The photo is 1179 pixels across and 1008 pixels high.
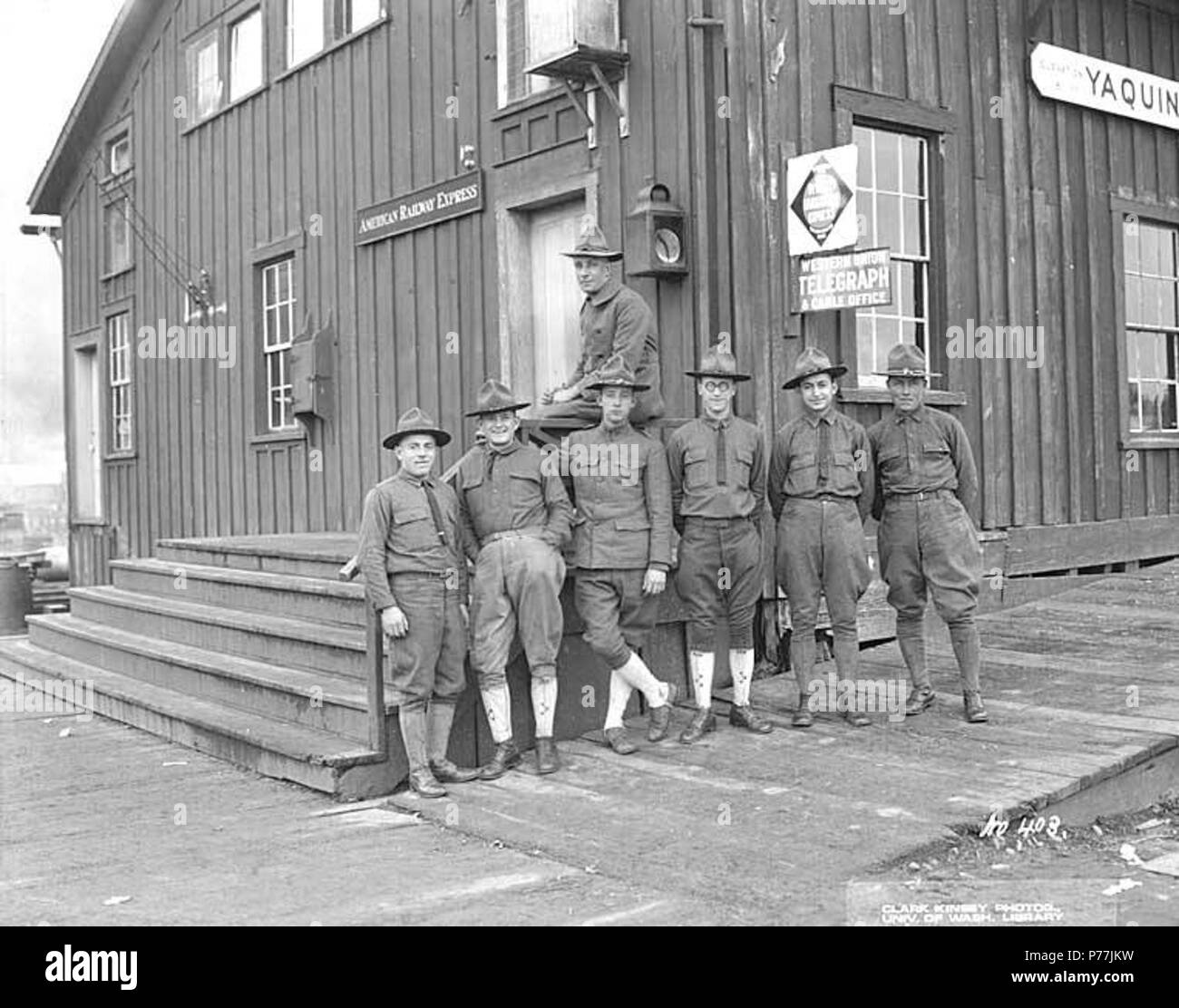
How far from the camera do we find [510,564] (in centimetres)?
711

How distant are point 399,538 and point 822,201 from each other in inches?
132

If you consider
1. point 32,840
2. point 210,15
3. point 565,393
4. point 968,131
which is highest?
point 210,15

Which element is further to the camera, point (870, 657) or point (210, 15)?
point (210, 15)

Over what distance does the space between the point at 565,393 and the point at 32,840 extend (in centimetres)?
365

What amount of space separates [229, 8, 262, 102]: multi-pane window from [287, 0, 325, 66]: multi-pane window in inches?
23.0

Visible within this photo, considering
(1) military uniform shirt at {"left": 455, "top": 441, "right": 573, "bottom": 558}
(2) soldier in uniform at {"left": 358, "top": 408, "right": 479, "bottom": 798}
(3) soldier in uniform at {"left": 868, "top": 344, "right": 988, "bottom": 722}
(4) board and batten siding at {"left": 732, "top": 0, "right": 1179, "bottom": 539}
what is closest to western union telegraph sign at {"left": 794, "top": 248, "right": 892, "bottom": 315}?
(4) board and batten siding at {"left": 732, "top": 0, "right": 1179, "bottom": 539}

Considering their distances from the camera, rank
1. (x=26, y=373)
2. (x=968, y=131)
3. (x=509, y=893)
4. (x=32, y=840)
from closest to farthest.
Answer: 1. (x=509, y=893)
2. (x=32, y=840)
3. (x=968, y=131)
4. (x=26, y=373)

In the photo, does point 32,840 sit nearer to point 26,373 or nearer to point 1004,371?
point 1004,371

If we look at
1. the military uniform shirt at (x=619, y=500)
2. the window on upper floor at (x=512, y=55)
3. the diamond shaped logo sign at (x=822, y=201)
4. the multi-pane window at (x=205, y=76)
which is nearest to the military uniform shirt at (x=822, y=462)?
the military uniform shirt at (x=619, y=500)

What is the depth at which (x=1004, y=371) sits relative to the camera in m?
10.2

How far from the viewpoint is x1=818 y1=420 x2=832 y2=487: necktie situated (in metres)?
7.48

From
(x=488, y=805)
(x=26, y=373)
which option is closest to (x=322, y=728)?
(x=488, y=805)

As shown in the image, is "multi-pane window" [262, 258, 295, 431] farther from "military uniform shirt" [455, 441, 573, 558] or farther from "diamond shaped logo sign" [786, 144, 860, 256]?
"military uniform shirt" [455, 441, 573, 558]

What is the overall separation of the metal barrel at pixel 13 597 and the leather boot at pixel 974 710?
32.3ft
